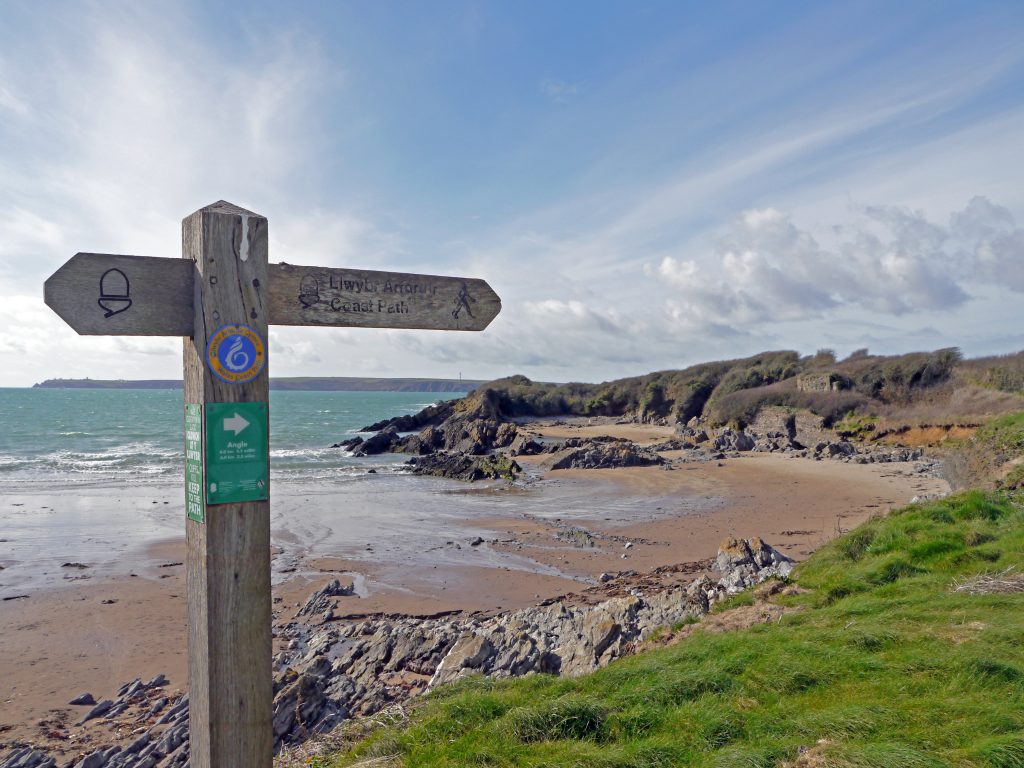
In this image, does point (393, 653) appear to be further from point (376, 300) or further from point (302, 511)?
point (302, 511)

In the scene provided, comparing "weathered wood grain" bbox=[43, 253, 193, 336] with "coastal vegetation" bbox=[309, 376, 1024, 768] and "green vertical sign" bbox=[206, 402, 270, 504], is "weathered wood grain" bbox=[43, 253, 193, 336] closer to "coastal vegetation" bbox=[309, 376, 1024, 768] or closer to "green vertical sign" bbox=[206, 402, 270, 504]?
"green vertical sign" bbox=[206, 402, 270, 504]

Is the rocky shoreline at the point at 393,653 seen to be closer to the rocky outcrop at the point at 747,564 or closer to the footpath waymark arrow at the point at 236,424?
the rocky outcrop at the point at 747,564

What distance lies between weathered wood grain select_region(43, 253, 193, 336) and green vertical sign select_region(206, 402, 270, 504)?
345 millimetres

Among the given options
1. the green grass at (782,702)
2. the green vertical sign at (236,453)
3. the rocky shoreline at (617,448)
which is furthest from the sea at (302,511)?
the green vertical sign at (236,453)

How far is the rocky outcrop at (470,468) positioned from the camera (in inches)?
1041

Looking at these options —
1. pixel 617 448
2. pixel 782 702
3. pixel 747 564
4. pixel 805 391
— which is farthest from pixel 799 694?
pixel 805 391

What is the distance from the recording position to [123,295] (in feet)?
8.00

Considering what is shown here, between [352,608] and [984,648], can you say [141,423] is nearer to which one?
[352,608]

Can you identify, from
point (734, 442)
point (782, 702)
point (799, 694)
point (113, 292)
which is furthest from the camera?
point (734, 442)

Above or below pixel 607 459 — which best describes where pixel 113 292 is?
above

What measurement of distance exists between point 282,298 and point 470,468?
24.9 metres

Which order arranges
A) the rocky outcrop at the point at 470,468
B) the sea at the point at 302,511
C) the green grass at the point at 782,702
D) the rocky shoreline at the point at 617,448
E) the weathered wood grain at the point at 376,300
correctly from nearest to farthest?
the weathered wood grain at the point at 376,300
the green grass at the point at 782,702
the sea at the point at 302,511
the rocky outcrop at the point at 470,468
the rocky shoreline at the point at 617,448

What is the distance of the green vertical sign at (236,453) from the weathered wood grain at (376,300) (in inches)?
16.8

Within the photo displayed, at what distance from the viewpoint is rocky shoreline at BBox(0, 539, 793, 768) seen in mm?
5703
